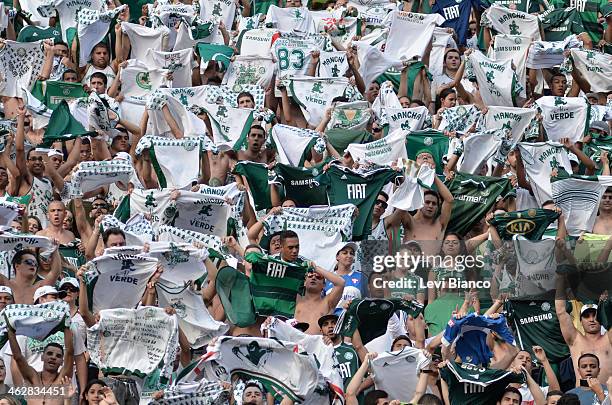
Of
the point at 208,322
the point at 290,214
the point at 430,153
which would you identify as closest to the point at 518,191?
the point at 430,153

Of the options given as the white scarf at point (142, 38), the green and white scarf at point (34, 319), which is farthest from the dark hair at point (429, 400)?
the white scarf at point (142, 38)

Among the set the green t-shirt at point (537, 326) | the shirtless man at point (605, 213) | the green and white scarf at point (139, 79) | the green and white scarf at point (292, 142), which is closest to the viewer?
the green t-shirt at point (537, 326)

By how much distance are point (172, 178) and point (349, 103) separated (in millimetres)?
2334

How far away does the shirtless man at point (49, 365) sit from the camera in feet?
57.8

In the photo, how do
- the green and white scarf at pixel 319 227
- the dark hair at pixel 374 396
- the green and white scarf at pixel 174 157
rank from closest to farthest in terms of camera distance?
1. the dark hair at pixel 374 396
2. the green and white scarf at pixel 319 227
3. the green and white scarf at pixel 174 157

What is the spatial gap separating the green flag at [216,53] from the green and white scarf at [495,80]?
8.51 ft

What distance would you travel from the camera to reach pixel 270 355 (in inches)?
696

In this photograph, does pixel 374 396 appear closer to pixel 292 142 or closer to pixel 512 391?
pixel 512 391

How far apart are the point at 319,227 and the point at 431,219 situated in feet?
3.44

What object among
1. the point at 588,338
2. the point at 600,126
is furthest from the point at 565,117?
the point at 588,338

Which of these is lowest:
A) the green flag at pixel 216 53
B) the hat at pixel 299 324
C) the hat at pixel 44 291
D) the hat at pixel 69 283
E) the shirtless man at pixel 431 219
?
the green flag at pixel 216 53

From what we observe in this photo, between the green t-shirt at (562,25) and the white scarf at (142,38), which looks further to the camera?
the green t-shirt at (562,25)

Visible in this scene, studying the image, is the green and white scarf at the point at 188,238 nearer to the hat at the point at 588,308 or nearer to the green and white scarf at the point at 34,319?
the green and white scarf at the point at 34,319

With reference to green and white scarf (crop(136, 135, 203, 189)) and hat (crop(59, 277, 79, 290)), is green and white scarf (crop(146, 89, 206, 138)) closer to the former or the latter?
green and white scarf (crop(136, 135, 203, 189))
